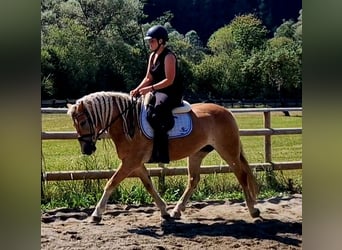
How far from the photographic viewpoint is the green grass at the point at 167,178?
2039 millimetres

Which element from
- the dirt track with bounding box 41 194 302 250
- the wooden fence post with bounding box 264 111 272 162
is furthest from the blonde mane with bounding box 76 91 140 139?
the wooden fence post with bounding box 264 111 272 162

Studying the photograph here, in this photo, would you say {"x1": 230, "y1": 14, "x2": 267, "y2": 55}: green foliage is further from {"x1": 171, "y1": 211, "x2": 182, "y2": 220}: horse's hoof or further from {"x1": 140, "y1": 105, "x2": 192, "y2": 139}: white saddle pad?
{"x1": 171, "y1": 211, "x2": 182, "y2": 220}: horse's hoof

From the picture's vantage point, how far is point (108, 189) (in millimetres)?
2061

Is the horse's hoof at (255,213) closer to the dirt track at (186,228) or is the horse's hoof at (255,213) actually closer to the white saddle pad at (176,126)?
the dirt track at (186,228)

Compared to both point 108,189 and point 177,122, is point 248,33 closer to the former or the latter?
point 177,122

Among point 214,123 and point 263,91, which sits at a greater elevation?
point 263,91

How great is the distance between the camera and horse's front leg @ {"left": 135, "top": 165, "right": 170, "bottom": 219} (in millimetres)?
2117

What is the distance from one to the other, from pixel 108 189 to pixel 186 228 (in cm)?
38

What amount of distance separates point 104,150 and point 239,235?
0.69 metres

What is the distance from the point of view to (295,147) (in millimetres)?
2117

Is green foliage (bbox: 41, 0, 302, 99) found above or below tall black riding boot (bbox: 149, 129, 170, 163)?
above

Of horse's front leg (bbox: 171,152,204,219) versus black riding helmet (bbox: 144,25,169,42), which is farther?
horse's front leg (bbox: 171,152,204,219)
